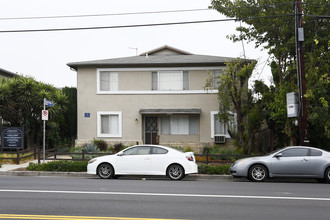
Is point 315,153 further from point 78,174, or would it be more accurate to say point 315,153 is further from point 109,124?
point 109,124

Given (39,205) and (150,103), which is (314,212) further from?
(150,103)

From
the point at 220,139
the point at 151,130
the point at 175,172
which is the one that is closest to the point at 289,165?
the point at 175,172

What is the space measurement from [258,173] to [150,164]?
13.0 feet

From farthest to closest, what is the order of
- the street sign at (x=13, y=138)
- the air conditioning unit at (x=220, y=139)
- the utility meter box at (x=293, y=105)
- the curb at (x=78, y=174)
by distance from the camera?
the air conditioning unit at (x=220, y=139), the street sign at (x=13, y=138), the utility meter box at (x=293, y=105), the curb at (x=78, y=174)

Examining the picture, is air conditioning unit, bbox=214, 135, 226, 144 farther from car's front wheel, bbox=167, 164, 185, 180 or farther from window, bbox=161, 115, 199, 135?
car's front wheel, bbox=167, 164, 185, 180

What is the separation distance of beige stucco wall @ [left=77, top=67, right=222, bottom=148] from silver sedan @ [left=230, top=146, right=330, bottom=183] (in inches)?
330

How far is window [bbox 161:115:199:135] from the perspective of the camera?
22672 millimetres

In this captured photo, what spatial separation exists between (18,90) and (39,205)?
14837 millimetres

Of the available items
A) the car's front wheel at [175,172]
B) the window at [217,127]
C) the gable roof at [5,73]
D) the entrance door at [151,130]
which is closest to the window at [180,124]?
the entrance door at [151,130]

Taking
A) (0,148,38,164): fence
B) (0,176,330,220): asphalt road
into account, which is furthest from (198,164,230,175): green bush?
(0,148,38,164): fence

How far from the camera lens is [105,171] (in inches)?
566

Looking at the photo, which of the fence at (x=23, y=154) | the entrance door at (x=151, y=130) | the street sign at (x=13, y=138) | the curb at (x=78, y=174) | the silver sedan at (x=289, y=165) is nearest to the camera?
the silver sedan at (x=289, y=165)

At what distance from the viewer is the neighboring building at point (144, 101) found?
22.3 m

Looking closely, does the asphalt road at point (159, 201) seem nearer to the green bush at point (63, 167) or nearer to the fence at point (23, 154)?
the green bush at point (63, 167)
